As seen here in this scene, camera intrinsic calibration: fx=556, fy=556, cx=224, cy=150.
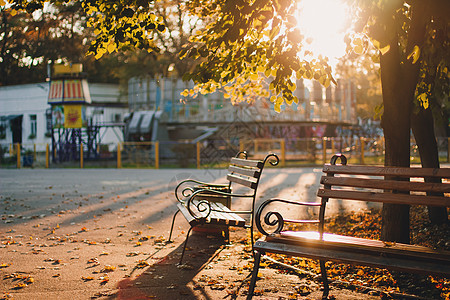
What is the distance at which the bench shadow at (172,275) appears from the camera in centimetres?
493

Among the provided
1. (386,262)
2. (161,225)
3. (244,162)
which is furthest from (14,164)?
(386,262)

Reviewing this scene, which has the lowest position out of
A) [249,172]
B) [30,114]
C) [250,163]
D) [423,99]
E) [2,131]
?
[249,172]

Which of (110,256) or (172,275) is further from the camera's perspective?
(110,256)

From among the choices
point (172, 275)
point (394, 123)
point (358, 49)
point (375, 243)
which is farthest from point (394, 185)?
point (172, 275)

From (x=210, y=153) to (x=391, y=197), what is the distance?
81.5ft

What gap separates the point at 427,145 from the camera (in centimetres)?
814

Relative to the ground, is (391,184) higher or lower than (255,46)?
lower

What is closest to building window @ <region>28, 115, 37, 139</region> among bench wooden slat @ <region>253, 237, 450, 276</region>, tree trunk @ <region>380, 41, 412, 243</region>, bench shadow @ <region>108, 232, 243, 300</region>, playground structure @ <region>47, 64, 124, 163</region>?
playground structure @ <region>47, 64, 124, 163</region>

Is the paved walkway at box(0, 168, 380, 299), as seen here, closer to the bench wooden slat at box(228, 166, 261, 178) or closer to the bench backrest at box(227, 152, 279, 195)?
the bench backrest at box(227, 152, 279, 195)

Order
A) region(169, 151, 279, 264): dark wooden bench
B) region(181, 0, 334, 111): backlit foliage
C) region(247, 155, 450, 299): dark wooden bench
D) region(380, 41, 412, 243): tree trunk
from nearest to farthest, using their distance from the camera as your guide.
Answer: region(247, 155, 450, 299): dark wooden bench
region(181, 0, 334, 111): backlit foliage
region(169, 151, 279, 264): dark wooden bench
region(380, 41, 412, 243): tree trunk

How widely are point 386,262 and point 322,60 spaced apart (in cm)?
324

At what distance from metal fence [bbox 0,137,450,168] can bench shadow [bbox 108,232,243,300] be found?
21.6 m

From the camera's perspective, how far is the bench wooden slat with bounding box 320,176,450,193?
166 inches

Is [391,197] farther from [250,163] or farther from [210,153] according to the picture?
[210,153]
